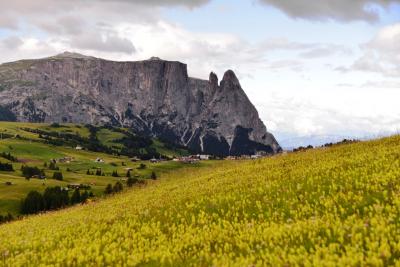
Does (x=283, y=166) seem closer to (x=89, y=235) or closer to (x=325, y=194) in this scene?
(x=325, y=194)

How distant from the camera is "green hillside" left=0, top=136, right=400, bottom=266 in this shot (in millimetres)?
10352

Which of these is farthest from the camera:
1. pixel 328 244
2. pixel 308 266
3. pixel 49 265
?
pixel 49 265

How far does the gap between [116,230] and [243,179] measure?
9.37 metres

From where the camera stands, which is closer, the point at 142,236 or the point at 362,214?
the point at 362,214

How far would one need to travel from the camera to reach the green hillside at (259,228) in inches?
408

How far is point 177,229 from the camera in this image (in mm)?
16844

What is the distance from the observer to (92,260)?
1428cm

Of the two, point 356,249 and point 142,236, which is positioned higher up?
point 356,249

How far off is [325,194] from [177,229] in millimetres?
5427

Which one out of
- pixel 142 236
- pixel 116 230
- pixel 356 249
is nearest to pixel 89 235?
pixel 116 230

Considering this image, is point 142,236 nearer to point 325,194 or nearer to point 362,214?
point 325,194

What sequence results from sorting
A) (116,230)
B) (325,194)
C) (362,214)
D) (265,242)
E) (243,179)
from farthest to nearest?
(243,179), (116,230), (325,194), (362,214), (265,242)

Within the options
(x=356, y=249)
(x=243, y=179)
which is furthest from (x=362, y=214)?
(x=243, y=179)

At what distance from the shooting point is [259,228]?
13.4 meters
